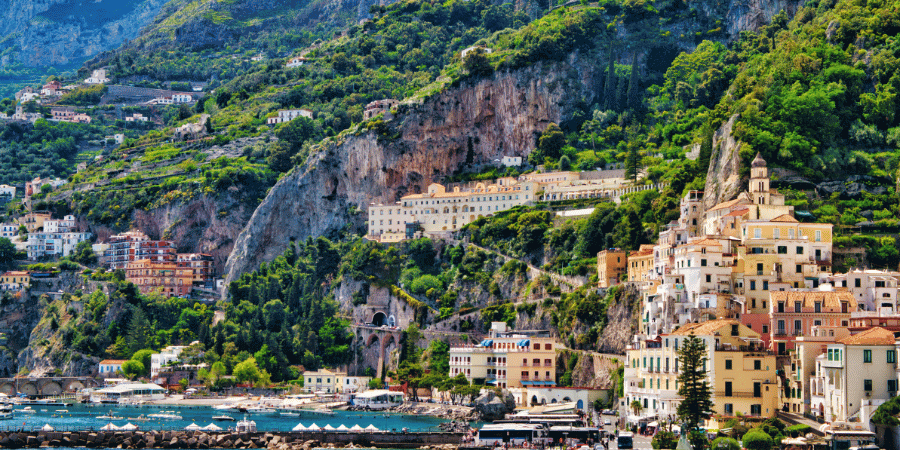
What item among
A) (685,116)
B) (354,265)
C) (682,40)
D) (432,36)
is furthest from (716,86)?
(432,36)

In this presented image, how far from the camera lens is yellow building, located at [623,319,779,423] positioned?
248 feet

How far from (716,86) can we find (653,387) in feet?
222

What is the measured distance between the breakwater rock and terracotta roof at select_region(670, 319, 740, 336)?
1630 centimetres

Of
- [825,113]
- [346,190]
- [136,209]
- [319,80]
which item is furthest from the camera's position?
[319,80]

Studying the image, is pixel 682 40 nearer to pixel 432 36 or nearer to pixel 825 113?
pixel 432 36

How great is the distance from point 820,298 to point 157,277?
95876 millimetres

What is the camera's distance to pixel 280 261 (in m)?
145

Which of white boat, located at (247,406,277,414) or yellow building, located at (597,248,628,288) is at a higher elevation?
yellow building, located at (597,248,628,288)

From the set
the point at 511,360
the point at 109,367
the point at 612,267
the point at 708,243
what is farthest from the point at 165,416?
the point at 708,243

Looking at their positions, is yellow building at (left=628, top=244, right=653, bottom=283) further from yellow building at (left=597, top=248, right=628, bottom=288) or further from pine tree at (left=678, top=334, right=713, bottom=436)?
pine tree at (left=678, top=334, right=713, bottom=436)

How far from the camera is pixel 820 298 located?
3147 inches

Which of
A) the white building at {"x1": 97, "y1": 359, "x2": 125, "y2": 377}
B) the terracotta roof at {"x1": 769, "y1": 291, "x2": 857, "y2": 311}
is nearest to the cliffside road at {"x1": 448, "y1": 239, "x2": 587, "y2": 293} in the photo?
the terracotta roof at {"x1": 769, "y1": 291, "x2": 857, "y2": 311}

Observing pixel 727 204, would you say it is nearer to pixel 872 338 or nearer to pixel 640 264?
pixel 640 264

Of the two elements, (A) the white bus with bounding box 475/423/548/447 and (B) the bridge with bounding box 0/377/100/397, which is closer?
(A) the white bus with bounding box 475/423/548/447
